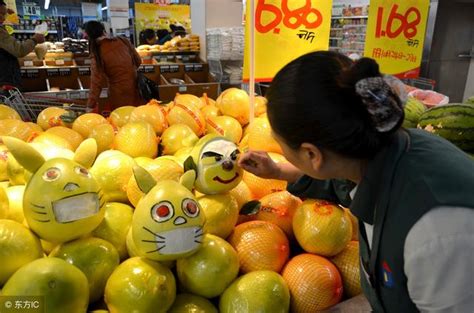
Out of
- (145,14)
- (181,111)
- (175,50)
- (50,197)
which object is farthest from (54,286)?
(145,14)

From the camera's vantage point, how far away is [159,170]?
1392 millimetres

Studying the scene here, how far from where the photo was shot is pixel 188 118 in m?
1.98

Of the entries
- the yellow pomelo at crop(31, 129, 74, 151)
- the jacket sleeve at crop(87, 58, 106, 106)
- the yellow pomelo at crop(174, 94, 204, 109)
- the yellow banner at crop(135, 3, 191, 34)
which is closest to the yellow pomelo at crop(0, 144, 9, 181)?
the yellow pomelo at crop(31, 129, 74, 151)

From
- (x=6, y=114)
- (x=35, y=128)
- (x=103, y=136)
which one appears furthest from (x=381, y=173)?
(x=6, y=114)

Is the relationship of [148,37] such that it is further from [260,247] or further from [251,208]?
[260,247]

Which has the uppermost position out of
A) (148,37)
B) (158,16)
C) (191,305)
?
(158,16)

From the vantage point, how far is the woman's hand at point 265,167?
1.30 m

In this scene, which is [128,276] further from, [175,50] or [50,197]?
[175,50]

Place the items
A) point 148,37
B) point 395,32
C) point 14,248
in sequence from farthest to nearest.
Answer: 1. point 148,37
2. point 395,32
3. point 14,248

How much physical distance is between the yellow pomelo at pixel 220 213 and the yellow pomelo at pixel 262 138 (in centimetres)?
43

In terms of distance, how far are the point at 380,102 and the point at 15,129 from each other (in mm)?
1753

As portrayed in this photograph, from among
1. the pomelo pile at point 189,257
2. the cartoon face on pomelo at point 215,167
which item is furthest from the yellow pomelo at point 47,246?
the cartoon face on pomelo at point 215,167

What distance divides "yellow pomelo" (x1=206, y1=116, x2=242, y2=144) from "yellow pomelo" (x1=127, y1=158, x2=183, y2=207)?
0.54 m

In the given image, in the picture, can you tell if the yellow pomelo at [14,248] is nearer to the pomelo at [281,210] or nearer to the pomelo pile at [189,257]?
the pomelo pile at [189,257]
